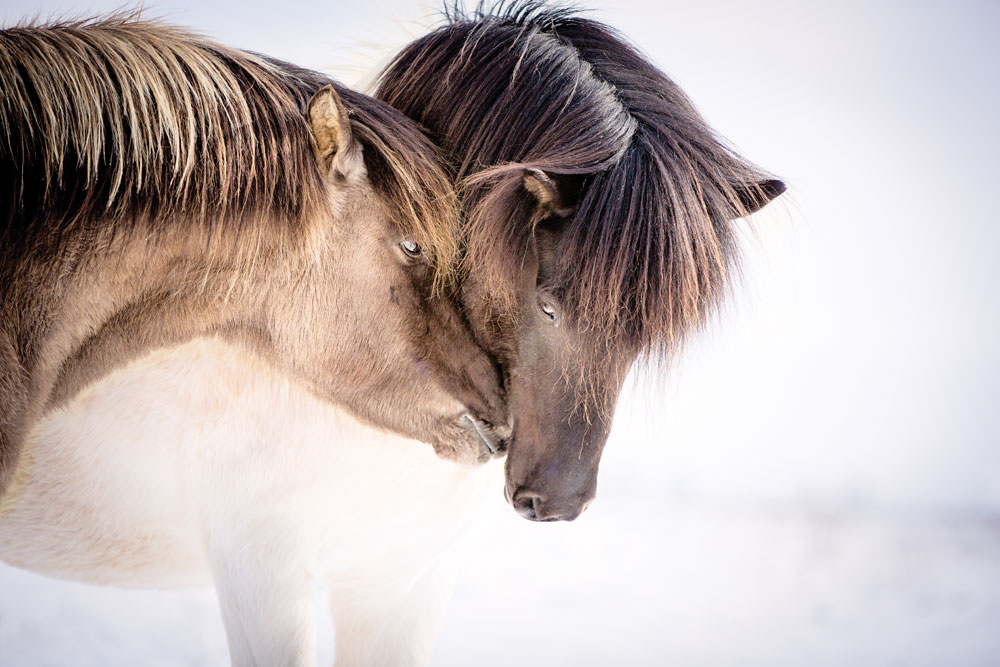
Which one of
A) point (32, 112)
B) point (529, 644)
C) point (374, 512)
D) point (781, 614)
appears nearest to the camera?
point (32, 112)

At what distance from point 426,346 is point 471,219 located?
213 millimetres

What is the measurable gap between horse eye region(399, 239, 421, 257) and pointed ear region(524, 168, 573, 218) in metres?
0.20

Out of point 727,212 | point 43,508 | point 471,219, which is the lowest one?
point 43,508

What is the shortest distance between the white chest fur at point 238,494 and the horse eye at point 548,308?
37 centimetres

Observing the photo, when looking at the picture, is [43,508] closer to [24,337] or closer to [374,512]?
[24,337]

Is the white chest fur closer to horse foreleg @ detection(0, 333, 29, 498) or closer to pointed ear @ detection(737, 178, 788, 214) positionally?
horse foreleg @ detection(0, 333, 29, 498)

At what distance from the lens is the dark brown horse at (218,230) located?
1071mm

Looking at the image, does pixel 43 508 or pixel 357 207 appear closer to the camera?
pixel 357 207

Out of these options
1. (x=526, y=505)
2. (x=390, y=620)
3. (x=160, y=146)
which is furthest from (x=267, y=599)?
(x=160, y=146)

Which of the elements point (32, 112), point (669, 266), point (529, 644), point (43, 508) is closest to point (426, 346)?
point (669, 266)

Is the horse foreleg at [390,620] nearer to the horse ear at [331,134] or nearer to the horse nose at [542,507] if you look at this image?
the horse nose at [542,507]

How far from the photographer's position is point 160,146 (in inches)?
43.1

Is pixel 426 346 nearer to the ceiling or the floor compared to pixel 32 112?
nearer to the floor

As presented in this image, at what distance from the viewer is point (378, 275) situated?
4.09 feet
